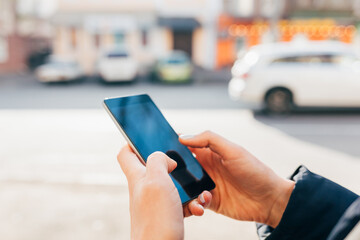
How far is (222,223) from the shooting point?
11.9ft

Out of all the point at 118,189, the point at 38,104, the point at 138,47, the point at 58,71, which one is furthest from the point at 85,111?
the point at 138,47

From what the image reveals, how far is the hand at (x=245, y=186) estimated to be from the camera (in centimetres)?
184

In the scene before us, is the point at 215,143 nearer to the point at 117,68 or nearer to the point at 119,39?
the point at 117,68

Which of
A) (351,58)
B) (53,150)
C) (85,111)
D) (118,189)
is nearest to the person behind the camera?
(118,189)

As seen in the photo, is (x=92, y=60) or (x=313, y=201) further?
(x=92, y=60)

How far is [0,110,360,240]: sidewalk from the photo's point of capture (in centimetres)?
354

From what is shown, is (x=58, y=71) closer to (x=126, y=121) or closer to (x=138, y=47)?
(x=138, y=47)

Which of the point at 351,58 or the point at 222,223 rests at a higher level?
the point at 351,58

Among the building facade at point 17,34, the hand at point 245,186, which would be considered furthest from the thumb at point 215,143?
the building facade at point 17,34

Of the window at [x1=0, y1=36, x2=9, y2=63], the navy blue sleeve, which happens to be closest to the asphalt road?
the navy blue sleeve

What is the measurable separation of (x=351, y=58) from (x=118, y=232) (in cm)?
788

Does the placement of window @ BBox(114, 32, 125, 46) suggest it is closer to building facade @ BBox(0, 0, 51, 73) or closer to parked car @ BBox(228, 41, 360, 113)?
building facade @ BBox(0, 0, 51, 73)

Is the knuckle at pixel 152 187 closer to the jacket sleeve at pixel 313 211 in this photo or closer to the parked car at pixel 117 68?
the jacket sleeve at pixel 313 211

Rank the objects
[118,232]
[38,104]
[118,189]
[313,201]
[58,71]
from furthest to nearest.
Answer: [58,71]
[38,104]
[118,189]
[118,232]
[313,201]
